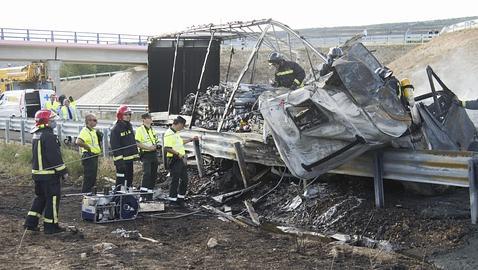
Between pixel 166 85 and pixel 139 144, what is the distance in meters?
5.79

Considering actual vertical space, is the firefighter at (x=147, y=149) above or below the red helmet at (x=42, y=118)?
below

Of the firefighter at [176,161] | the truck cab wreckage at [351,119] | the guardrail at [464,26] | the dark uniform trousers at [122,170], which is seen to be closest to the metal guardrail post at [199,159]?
the firefighter at [176,161]

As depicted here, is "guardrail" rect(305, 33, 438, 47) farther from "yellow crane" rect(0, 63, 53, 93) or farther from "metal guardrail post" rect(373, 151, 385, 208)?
"metal guardrail post" rect(373, 151, 385, 208)

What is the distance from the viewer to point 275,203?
31.3 feet

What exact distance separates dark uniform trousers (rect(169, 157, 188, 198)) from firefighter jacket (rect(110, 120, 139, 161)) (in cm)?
71

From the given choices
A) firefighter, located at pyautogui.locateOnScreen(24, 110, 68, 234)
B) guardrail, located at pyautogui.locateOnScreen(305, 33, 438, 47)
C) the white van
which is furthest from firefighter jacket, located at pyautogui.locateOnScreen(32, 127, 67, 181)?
guardrail, located at pyautogui.locateOnScreen(305, 33, 438, 47)

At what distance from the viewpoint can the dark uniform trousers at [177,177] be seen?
10.1 metres

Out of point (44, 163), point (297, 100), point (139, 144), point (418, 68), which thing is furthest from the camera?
point (418, 68)

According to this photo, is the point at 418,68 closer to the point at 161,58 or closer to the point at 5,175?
the point at 161,58

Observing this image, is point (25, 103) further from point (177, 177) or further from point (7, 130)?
point (177, 177)

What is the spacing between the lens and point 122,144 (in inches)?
400

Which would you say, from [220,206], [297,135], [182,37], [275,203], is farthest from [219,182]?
[182,37]

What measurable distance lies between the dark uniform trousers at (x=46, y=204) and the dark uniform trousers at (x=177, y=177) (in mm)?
2186

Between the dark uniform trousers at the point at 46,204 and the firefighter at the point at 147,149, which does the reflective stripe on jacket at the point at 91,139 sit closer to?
the firefighter at the point at 147,149
